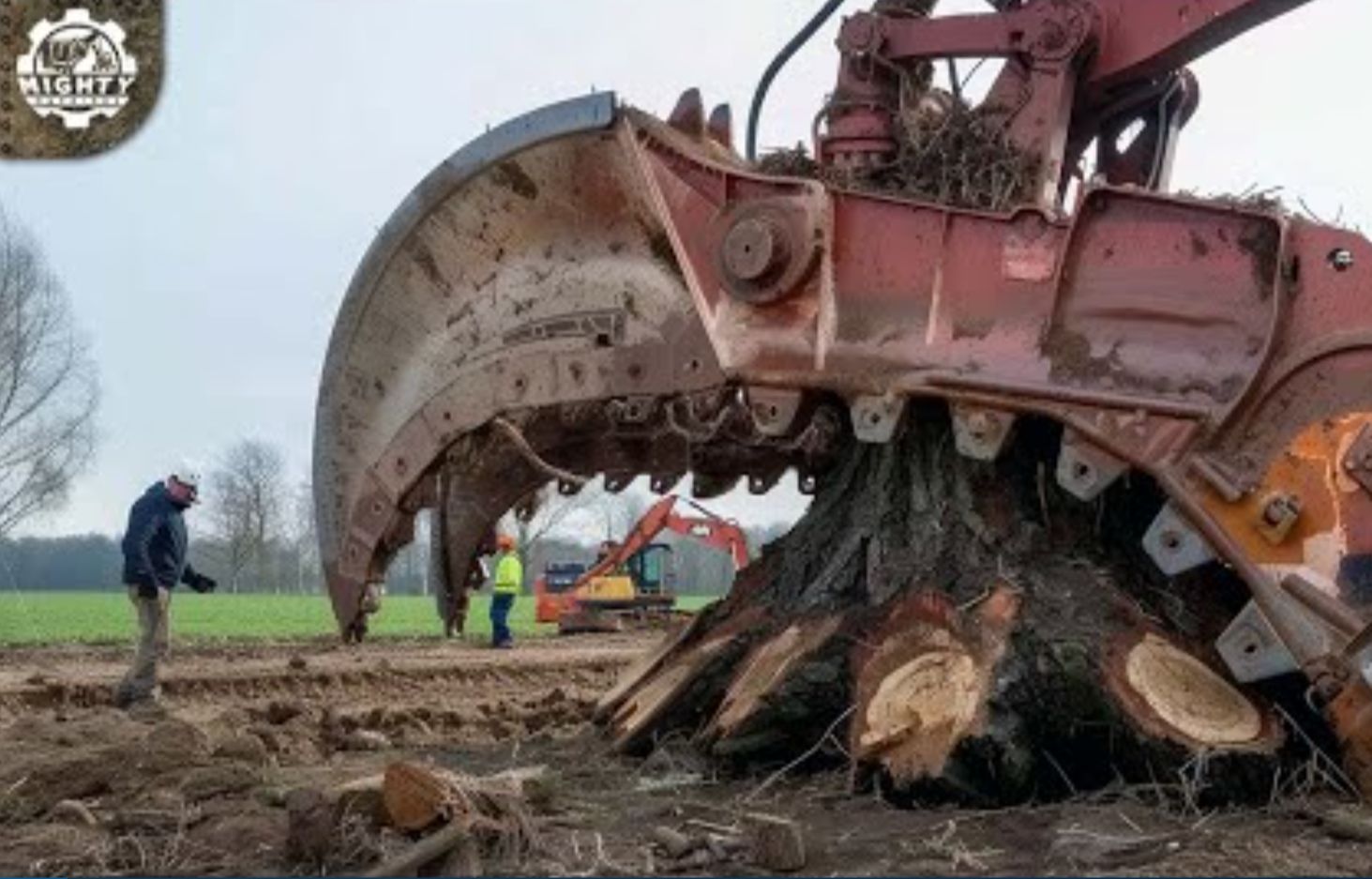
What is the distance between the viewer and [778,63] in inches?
324

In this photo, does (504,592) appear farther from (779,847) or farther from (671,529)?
(779,847)

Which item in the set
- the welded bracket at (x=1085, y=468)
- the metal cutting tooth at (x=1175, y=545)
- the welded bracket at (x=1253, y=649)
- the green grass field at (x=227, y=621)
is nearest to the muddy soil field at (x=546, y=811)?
the welded bracket at (x=1253, y=649)

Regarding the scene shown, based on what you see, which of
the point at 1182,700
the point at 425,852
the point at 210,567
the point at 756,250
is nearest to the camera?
the point at 425,852

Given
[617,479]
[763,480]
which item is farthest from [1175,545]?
[617,479]

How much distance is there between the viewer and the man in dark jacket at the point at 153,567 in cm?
1277

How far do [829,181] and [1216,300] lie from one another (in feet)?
6.03

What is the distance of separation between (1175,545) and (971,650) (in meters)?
0.77

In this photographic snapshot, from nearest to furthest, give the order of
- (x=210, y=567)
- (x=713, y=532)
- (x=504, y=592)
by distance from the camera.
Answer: (x=504, y=592), (x=713, y=532), (x=210, y=567)

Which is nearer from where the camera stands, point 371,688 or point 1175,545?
point 1175,545

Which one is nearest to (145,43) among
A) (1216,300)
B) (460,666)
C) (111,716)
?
(111,716)

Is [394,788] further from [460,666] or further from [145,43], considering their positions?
[460,666]

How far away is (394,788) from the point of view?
547 centimetres

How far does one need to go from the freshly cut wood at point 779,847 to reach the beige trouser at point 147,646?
8.53 meters

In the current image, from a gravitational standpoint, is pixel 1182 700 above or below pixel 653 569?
below
